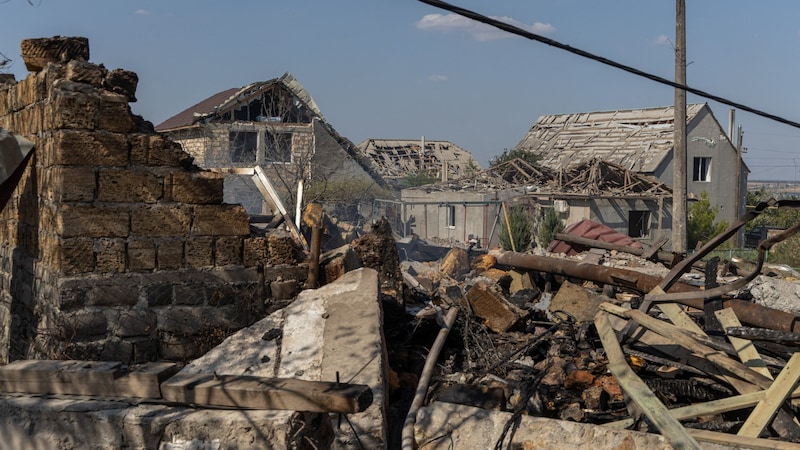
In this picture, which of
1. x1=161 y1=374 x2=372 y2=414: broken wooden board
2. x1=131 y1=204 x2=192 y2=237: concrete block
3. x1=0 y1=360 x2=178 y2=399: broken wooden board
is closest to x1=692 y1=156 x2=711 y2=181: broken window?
x1=131 y1=204 x2=192 y2=237: concrete block

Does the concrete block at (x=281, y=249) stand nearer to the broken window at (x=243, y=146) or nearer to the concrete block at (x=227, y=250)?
the concrete block at (x=227, y=250)

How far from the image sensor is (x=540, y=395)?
18.2ft

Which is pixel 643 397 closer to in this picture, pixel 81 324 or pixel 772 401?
pixel 772 401

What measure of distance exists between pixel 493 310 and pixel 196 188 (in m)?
3.12

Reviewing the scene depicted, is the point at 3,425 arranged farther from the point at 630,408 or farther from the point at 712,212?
the point at 712,212

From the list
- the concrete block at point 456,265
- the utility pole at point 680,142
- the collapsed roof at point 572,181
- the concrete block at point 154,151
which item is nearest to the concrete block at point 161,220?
the concrete block at point 154,151

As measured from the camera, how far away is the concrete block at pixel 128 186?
5461 millimetres

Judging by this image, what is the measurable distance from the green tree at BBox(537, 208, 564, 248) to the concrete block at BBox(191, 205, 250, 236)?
57.2 ft

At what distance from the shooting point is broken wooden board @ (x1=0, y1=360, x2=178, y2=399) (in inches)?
143

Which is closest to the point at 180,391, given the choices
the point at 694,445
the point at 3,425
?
the point at 3,425

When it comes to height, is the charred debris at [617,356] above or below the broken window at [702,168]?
below

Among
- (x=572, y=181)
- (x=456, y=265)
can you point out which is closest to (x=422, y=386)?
(x=456, y=265)

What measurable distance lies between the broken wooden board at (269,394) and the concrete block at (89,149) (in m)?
2.41

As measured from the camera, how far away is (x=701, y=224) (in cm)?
2780
